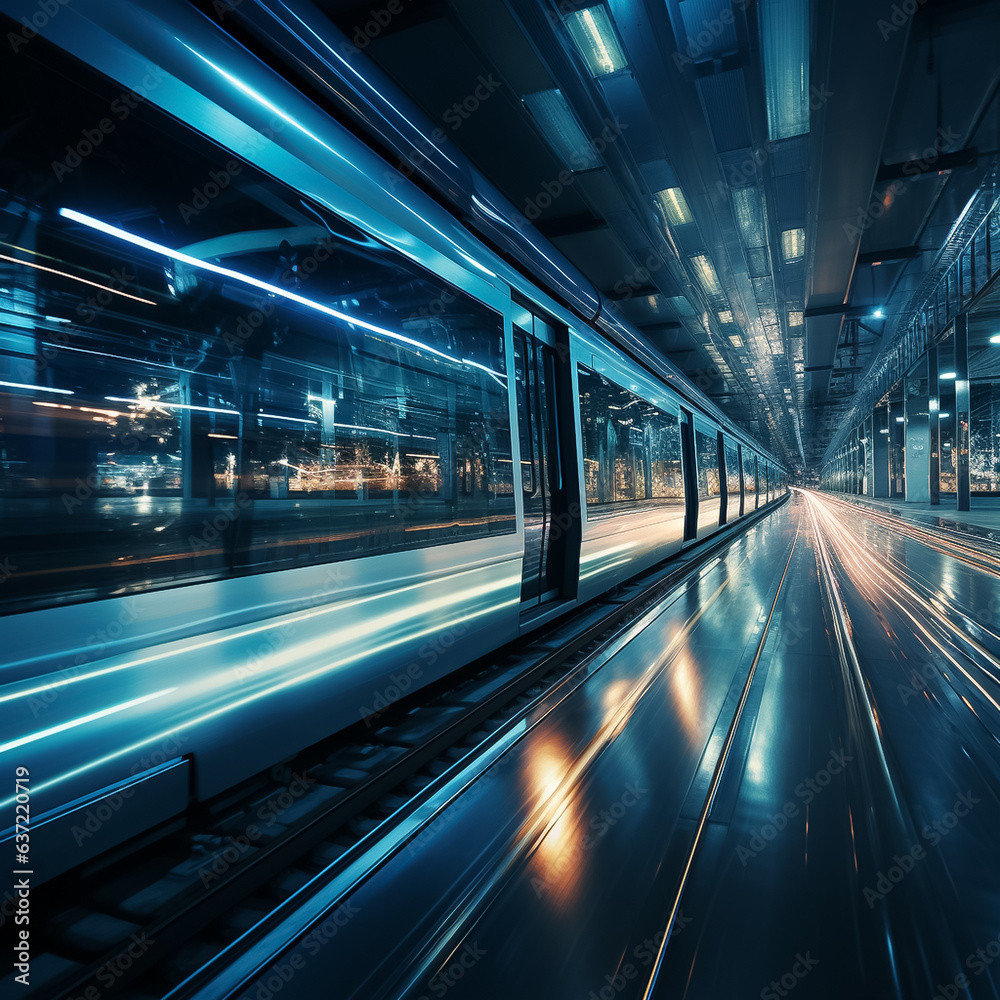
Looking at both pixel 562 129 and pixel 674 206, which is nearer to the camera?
pixel 562 129

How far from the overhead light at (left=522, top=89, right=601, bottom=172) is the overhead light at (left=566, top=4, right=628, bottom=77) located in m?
0.40

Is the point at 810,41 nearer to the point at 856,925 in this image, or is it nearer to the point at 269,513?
the point at 269,513

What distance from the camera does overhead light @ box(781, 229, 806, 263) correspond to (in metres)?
9.88

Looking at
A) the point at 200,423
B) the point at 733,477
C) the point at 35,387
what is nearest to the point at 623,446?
the point at 200,423

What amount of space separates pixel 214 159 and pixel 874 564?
10.1m

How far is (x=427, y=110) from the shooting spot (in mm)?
6258

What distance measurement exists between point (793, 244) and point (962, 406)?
11.0m

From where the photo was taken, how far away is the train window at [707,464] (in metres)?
11.7

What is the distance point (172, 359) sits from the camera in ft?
6.48

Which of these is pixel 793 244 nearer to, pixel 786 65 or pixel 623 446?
pixel 786 65

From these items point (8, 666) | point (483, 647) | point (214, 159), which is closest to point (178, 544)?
point (8, 666)

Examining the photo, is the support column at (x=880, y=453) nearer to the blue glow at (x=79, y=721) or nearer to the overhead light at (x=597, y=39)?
the overhead light at (x=597, y=39)

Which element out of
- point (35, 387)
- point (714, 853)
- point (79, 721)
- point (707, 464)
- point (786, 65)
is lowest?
point (714, 853)

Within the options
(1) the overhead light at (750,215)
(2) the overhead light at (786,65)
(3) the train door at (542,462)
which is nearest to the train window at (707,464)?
(1) the overhead light at (750,215)
